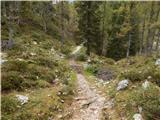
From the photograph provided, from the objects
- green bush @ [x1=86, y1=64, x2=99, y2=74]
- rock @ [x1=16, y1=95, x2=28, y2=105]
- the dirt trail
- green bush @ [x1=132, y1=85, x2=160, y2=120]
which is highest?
green bush @ [x1=132, y1=85, x2=160, y2=120]

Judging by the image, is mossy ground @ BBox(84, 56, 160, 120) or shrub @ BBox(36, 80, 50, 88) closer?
mossy ground @ BBox(84, 56, 160, 120)

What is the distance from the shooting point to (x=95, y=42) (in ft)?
145

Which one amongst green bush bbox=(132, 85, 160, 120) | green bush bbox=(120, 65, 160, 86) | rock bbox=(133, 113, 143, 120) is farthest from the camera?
green bush bbox=(120, 65, 160, 86)

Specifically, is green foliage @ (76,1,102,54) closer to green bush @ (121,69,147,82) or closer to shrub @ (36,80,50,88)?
green bush @ (121,69,147,82)

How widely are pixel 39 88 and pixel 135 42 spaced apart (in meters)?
35.5

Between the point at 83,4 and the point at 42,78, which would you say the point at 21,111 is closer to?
the point at 42,78

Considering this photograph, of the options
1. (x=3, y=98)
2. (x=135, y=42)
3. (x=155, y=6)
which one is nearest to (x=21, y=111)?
(x=3, y=98)

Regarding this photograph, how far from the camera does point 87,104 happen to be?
637 inches

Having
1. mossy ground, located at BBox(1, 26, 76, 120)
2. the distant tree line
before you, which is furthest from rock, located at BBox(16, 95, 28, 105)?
the distant tree line

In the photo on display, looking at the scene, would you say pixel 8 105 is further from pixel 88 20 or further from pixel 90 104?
pixel 88 20

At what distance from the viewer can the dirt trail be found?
14430 mm

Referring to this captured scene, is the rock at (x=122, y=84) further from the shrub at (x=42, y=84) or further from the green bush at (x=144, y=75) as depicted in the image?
the shrub at (x=42, y=84)

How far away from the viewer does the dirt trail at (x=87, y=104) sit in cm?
1443

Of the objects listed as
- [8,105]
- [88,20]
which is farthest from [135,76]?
[88,20]
